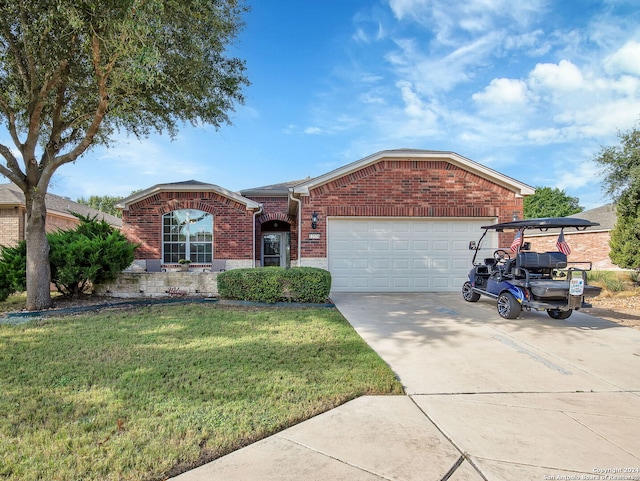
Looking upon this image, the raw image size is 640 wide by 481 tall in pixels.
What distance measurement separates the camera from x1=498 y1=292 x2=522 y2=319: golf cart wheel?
683 cm

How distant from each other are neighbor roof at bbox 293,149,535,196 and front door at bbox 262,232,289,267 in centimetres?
583

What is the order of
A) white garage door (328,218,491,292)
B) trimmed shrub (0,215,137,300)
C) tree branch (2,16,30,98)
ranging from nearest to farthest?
tree branch (2,16,30,98) < trimmed shrub (0,215,137,300) < white garage door (328,218,491,292)

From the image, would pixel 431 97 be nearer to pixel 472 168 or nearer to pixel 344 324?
pixel 472 168

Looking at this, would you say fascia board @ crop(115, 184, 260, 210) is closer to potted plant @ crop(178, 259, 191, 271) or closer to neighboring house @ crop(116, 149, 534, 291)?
potted plant @ crop(178, 259, 191, 271)

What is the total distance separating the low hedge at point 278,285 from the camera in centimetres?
823

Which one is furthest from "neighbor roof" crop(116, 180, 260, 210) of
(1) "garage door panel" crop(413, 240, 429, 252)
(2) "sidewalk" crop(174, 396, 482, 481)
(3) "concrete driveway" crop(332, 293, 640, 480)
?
(2) "sidewalk" crop(174, 396, 482, 481)

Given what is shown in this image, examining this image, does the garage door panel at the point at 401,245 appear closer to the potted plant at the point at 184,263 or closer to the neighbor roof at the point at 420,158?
the neighbor roof at the point at 420,158

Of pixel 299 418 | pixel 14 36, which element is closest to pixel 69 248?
pixel 14 36

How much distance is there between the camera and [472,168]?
34.4ft

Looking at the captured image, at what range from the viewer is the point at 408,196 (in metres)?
10.5

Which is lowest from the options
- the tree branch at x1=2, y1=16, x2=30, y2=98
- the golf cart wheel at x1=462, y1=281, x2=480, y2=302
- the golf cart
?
the golf cart wheel at x1=462, y1=281, x2=480, y2=302

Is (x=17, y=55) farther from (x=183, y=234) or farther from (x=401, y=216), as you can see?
(x=401, y=216)

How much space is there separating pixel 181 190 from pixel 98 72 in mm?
5723

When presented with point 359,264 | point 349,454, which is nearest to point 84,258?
point 359,264
